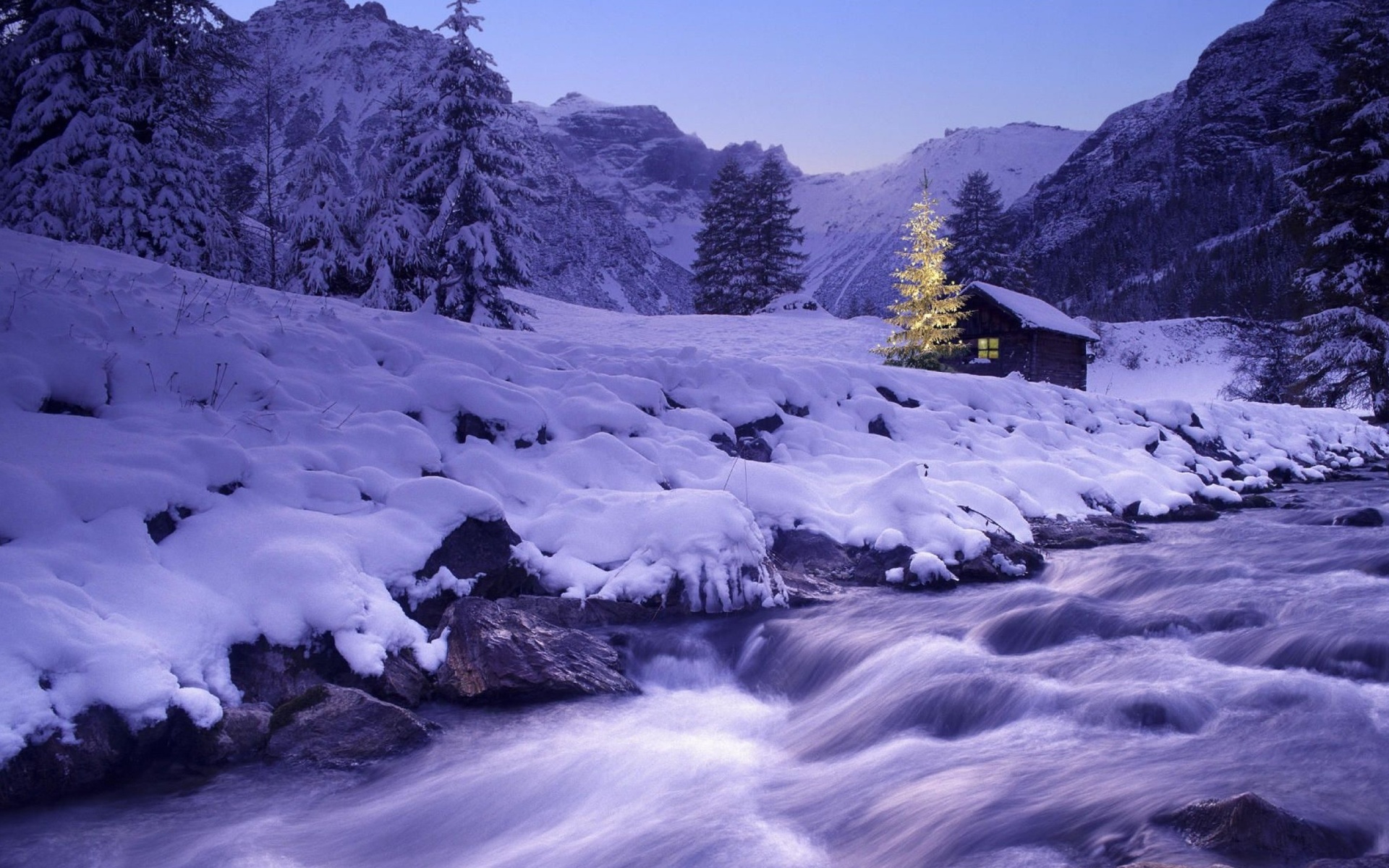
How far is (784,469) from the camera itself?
8344 mm

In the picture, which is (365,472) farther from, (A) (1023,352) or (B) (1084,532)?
(A) (1023,352)

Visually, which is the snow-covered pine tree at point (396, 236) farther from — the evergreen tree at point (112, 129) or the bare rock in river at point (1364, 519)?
the bare rock in river at point (1364, 519)

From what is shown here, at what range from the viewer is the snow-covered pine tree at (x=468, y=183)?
1873 cm

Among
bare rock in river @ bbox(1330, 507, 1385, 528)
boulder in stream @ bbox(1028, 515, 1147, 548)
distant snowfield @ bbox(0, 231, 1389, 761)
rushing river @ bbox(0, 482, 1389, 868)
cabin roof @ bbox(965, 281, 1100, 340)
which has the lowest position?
rushing river @ bbox(0, 482, 1389, 868)

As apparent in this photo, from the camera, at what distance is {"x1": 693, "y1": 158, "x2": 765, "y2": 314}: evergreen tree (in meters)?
44.2

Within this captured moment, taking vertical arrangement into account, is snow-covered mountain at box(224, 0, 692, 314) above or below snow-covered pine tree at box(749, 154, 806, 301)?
above

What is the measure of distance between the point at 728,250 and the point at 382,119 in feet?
461

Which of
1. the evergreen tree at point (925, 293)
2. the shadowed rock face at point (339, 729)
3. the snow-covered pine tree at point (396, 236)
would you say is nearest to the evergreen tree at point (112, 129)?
the snow-covered pine tree at point (396, 236)

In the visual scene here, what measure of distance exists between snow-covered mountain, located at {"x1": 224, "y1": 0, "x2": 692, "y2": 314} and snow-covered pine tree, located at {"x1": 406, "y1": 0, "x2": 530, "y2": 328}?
3220 inches

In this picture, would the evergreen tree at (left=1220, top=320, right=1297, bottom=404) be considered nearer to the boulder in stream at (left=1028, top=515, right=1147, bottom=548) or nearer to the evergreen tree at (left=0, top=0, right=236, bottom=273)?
the boulder in stream at (left=1028, top=515, right=1147, bottom=548)

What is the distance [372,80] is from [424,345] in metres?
195

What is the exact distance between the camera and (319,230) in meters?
22.7

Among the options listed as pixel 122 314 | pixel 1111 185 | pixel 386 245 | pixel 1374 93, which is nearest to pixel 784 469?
pixel 122 314

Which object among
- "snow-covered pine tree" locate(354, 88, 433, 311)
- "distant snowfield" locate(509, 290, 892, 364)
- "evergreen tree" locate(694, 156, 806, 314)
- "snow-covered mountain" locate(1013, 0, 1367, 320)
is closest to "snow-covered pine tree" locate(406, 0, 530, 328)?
"snow-covered pine tree" locate(354, 88, 433, 311)
